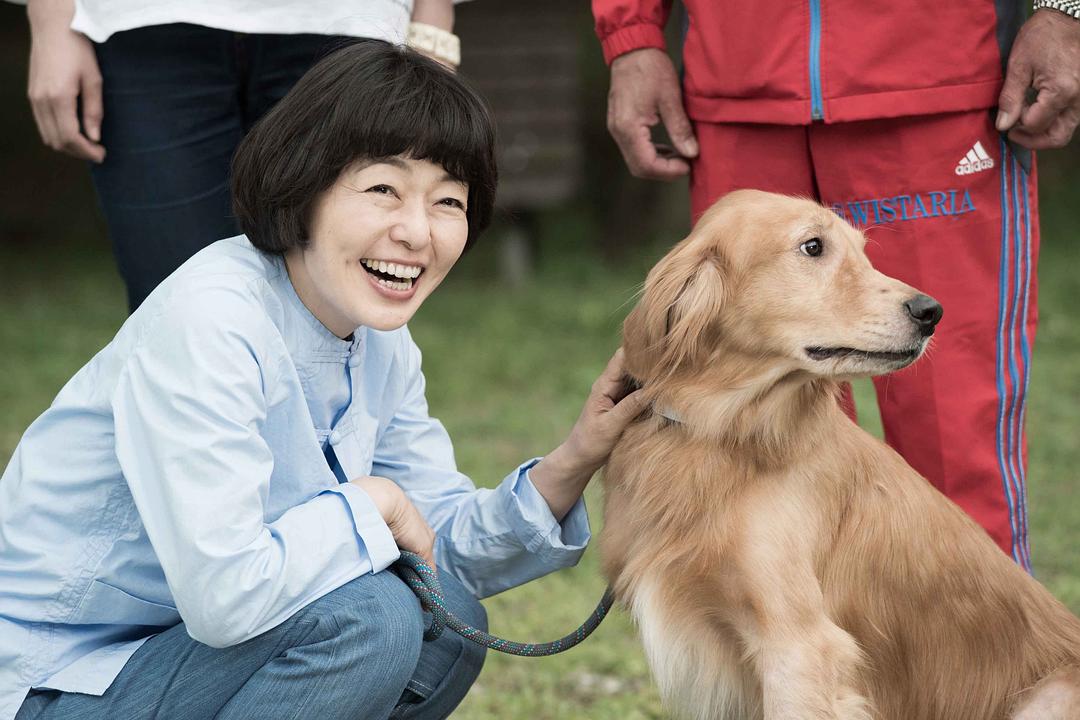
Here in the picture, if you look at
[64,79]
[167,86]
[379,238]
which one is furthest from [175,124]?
[379,238]

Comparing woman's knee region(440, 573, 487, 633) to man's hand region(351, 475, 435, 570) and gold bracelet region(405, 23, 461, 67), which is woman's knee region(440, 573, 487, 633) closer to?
man's hand region(351, 475, 435, 570)

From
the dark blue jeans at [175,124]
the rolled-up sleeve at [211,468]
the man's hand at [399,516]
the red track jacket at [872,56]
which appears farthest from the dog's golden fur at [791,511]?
the dark blue jeans at [175,124]

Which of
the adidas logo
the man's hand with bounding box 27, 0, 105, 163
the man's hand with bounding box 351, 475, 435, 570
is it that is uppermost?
the man's hand with bounding box 27, 0, 105, 163

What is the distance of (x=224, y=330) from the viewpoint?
2266mm

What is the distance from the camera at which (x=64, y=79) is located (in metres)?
2.74

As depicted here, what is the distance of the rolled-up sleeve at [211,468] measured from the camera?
2.19 metres

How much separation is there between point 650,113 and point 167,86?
113 cm

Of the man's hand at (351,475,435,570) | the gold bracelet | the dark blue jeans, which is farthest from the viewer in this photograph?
the gold bracelet

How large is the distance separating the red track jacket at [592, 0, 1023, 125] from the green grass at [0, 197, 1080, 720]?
1.90ft

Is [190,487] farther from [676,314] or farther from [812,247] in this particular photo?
[812,247]

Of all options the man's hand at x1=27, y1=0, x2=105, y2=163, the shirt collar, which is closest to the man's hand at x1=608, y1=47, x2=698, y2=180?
the shirt collar

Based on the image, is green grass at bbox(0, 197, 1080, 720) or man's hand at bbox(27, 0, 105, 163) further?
green grass at bbox(0, 197, 1080, 720)

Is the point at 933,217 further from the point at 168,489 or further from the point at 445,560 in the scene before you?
the point at 168,489

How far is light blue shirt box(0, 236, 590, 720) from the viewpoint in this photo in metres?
2.20
